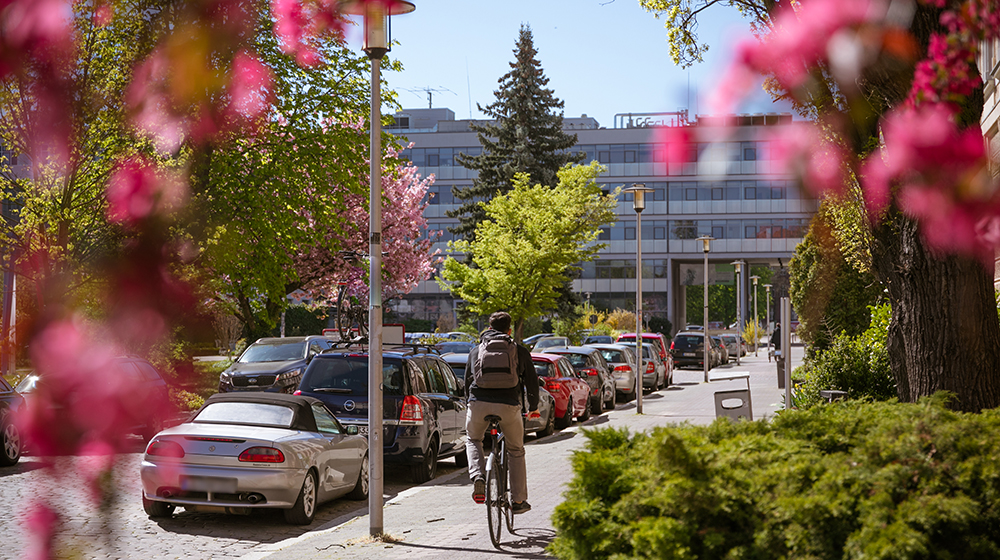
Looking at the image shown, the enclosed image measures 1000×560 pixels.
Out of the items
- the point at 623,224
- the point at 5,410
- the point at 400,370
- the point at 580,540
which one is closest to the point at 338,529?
the point at 400,370

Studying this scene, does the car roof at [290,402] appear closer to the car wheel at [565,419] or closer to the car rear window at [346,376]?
the car rear window at [346,376]

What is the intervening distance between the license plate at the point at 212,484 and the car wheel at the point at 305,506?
2.25 ft

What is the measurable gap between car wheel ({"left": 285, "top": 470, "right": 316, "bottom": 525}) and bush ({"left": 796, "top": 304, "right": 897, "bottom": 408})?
25.0 feet

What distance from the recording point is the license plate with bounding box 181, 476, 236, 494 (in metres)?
9.49

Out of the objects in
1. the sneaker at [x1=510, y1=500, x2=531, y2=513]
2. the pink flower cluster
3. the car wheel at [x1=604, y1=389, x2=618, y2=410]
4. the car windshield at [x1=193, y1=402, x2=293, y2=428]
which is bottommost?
→ the car wheel at [x1=604, y1=389, x2=618, y2=410]

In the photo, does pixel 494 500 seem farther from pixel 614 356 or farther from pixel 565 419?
pixel 614 356

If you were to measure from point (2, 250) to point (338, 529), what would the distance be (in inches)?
311

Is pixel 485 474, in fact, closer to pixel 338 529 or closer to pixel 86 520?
pixel 338 529

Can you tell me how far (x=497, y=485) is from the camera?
8.35 m

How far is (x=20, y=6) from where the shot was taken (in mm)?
1157

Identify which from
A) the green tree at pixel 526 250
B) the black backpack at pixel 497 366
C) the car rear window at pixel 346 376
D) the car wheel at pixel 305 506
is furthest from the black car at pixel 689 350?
the black backpack at pixel 497 366

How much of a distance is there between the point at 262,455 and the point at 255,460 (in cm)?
8

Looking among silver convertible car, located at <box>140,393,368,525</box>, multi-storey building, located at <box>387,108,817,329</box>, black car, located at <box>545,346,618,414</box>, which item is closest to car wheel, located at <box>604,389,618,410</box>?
black car, located at <box>545,346,618,414</box>

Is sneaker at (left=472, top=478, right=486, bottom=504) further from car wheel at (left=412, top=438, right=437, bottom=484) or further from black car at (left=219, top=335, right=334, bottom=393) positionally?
black car at (left=219, top=335, right=334, bottom=393)
